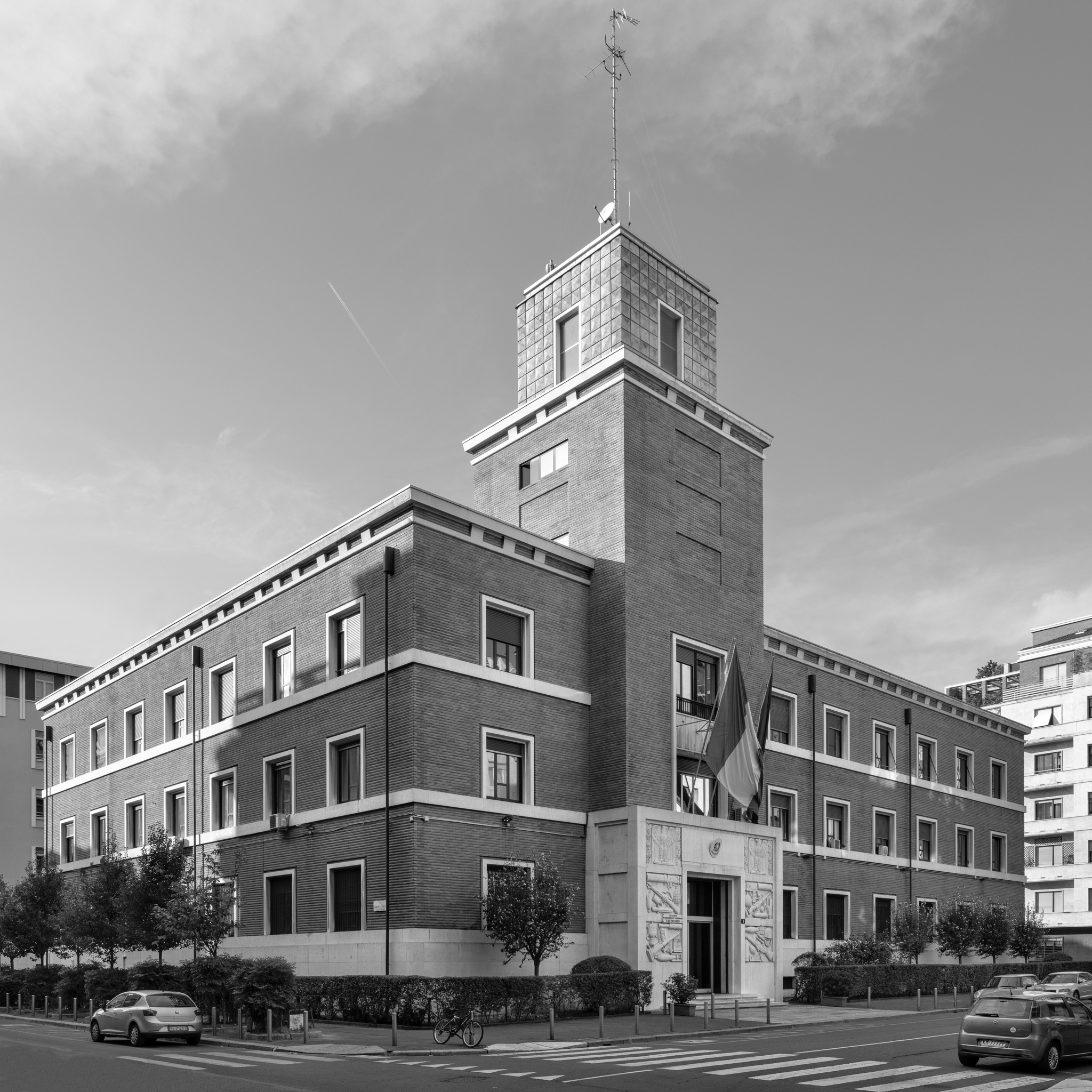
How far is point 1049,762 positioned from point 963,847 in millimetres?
36293

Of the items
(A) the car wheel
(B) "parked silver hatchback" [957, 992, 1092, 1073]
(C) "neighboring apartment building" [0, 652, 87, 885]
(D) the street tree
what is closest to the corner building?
(D) the street tree

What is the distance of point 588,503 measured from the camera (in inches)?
1629

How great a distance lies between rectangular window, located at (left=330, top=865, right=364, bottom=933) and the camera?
35156 millimetres

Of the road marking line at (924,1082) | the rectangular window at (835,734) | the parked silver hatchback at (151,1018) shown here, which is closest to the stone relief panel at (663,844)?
the parked silver hatchback at (151,1018)

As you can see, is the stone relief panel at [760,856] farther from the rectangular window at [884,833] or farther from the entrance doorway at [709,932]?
the rectangular window at [884,833]

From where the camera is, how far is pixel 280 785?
40.1m

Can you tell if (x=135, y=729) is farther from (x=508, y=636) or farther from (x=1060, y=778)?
(x=1060, y=778)

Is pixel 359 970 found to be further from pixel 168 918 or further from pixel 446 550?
pixel 446 550

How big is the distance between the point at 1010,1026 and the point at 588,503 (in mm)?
22759

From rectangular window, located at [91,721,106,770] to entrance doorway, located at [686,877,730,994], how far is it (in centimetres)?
2751

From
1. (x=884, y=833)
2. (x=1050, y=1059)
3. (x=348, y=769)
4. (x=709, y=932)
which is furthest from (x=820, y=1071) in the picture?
(x=884, y=833)

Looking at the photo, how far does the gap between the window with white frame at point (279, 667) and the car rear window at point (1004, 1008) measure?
23.7 metres

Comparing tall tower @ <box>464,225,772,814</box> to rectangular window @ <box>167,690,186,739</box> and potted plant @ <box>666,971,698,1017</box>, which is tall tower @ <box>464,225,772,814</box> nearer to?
potted plant @ <box>666,971,698,1017</box>

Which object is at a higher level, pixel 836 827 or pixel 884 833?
pixel 836 827
